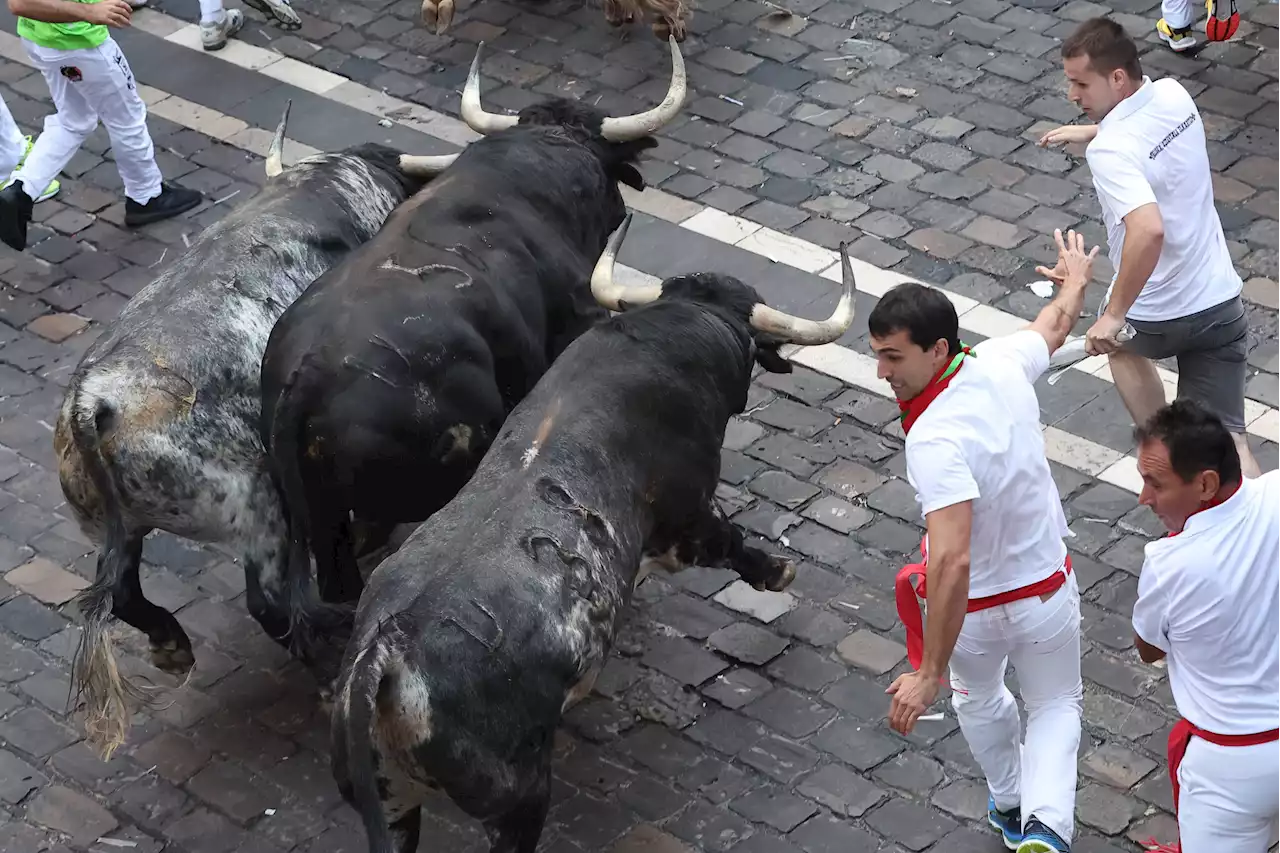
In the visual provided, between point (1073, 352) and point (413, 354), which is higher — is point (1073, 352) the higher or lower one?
the lower one

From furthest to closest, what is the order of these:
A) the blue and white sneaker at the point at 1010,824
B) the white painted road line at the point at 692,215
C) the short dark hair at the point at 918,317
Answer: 1. the white painted road line at the point at 692,215
2. the blue and white sneaker at the point at 1010,824
3. the short dark hair at the point at 918,317

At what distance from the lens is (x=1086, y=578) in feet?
23.0

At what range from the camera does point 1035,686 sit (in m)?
5.45

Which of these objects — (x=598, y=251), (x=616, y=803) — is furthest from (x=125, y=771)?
(x=598, y=251)

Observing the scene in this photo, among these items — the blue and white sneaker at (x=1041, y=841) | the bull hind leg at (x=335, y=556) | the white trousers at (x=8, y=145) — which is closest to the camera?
the blue and white sneaker at (x=1041, y=841)

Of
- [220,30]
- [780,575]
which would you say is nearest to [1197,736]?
[780,575]

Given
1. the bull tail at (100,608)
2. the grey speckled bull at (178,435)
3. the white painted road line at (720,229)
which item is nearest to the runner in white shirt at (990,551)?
the white painted road line at (720,229)

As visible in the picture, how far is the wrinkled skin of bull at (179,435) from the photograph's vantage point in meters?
6.30

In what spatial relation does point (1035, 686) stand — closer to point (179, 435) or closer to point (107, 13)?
point (179, 435)

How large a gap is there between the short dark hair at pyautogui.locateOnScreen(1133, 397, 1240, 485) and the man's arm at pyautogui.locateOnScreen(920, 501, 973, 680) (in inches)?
23.9

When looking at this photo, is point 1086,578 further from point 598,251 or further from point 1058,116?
point 1058,116

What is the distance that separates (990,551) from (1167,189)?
213 centimetres

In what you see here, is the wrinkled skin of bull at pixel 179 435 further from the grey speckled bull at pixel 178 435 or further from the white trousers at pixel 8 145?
the white trousers at pixel 8 145

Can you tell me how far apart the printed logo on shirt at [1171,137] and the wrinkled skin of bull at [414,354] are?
2.36m
